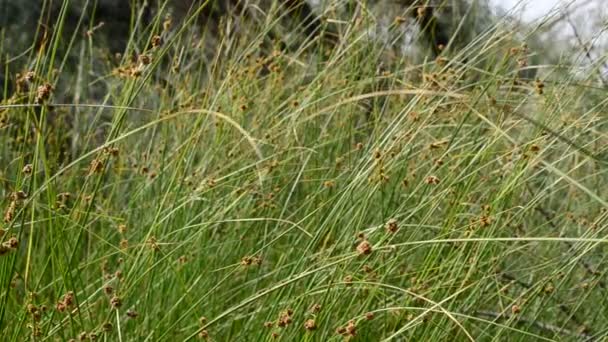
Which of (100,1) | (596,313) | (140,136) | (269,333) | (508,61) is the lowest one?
(100,1)

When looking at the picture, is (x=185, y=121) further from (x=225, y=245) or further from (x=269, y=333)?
(x=269, y=333)

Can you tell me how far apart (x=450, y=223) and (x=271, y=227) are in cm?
63

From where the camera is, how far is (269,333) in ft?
5.35

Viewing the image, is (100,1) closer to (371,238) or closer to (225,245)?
(225,245)

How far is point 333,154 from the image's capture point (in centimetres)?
249

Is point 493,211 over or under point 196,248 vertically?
over

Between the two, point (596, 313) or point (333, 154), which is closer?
point (596, 313)

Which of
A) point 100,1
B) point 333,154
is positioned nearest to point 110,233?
point 333,154

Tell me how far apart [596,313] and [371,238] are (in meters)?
0.56

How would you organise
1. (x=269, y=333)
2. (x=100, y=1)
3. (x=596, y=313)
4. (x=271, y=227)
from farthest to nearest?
(x=100, y=1) < (x=271, y=227) < (x=596, y=313) < (x=269, y=333)

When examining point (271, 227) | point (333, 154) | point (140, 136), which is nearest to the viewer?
point (271, 227)

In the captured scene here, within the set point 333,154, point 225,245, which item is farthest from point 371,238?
point 333,154

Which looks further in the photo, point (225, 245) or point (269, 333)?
point (225, 245)

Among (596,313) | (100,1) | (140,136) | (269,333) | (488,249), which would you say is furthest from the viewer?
(100,1)
